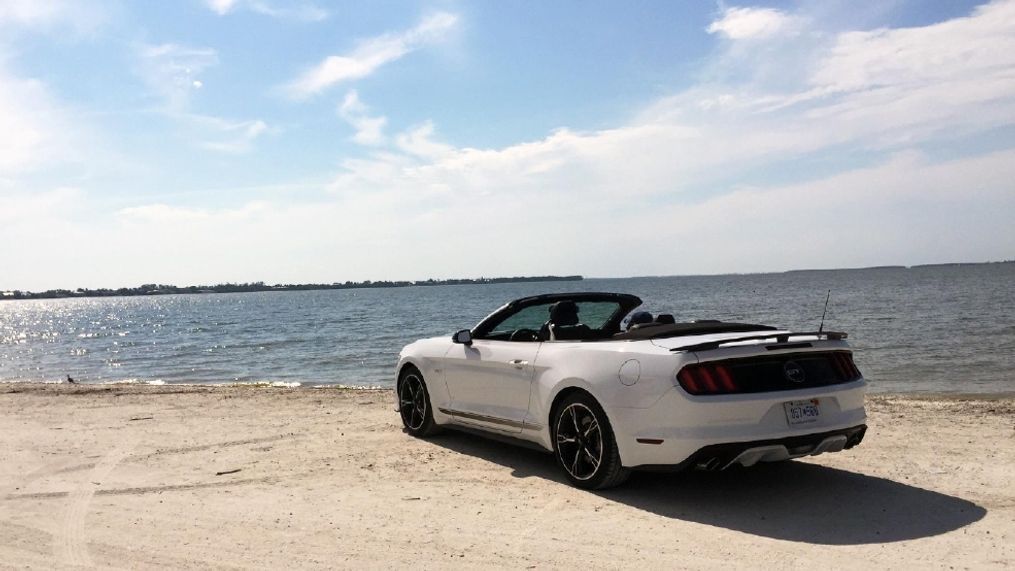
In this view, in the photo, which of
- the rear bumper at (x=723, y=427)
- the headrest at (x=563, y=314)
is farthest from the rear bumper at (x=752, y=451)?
the headrest at (x=563, y=314)

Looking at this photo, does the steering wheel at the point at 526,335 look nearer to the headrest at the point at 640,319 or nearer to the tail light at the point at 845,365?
the headrest at the point at 640,319

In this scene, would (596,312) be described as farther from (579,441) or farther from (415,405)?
(415,405)

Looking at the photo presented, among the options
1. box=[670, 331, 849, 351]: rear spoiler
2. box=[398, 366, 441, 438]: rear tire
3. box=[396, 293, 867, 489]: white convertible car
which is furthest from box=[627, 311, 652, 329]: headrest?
box=[398, 366, 441, 438]: rear tire

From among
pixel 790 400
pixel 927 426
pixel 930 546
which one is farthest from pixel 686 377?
pixel 927 426

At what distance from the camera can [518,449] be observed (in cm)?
734

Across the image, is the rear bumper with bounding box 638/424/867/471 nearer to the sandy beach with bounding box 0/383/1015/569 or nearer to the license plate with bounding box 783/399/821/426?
the license plate with bounding box 783/399/821/426

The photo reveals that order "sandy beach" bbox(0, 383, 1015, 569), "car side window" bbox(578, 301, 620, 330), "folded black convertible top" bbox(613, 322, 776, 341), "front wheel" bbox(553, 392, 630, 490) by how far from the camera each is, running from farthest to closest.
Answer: "car side window" bbox(578, 301, 620, 330)
"folded black convertible top" bbox(613, 322, 776, 341)
"front wheel" bbox(553, 392, 630, 490)
"sandy beach" bbox(0, 383, 1015, 569)

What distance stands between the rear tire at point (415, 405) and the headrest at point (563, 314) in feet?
6.25

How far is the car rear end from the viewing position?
4.80 meters

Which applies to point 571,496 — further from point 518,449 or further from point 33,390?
point 33,390

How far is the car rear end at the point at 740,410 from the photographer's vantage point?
4.80 metres

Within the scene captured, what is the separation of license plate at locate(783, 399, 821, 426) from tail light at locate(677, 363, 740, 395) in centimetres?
39

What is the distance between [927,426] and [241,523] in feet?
22.7

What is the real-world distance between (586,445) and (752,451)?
1.22 metres
